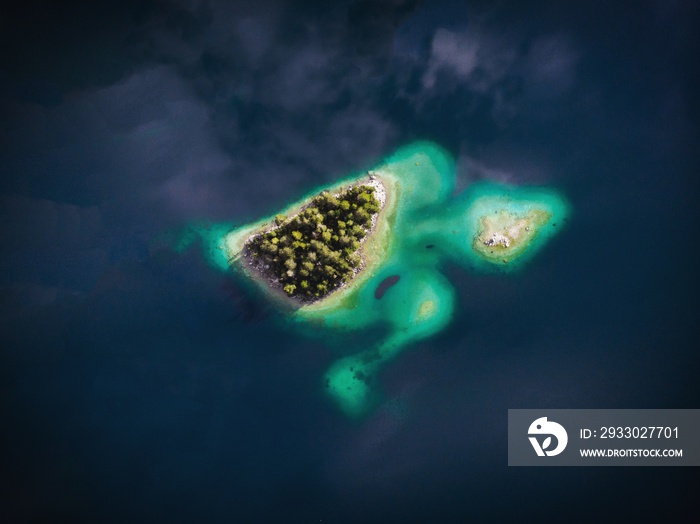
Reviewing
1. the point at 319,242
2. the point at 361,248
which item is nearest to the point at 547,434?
the point at 361,248

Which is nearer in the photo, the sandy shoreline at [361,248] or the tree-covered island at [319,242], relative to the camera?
the tree-covered island at [319,242]

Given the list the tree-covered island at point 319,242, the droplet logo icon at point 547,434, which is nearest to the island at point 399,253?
the tree-covered island at point 319,242

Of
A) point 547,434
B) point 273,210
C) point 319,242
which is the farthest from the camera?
point 547,434

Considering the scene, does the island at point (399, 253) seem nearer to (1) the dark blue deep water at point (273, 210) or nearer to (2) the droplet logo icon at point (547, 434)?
(1) the dark blue deep water at point (273, 210)

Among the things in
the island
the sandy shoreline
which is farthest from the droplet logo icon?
the sandy shoreline

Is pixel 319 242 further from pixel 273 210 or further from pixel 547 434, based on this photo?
pixel 547 434

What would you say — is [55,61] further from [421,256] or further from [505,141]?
[505,141]
